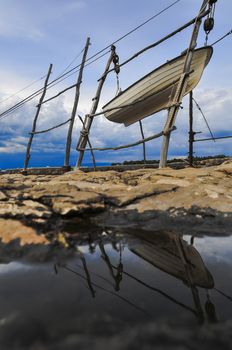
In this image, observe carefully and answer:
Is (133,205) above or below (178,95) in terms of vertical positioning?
below

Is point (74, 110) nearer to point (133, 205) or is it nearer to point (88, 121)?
point (88, 121)

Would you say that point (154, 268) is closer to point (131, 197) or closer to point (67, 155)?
point (131, 197)

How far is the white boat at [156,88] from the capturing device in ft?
28.3

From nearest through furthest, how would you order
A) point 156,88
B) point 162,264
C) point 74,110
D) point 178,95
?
point 162,264, point 178,95, point 156,88, point 74,110

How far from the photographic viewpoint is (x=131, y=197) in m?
4.45

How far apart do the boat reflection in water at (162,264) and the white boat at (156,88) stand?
5226mm

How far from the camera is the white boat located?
28.3ft

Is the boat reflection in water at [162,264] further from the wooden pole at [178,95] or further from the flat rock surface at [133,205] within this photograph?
the wooden pole at [178,95]

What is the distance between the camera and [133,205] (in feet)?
14.0

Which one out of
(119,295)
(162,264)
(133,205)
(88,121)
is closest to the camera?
(119,295)

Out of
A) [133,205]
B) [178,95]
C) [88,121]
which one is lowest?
[133,205]

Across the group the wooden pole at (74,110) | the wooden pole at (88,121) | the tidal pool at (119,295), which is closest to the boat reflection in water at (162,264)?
the tidal pool at (119,295)

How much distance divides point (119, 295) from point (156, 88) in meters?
8.53

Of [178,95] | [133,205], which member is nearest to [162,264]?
[133,205]
